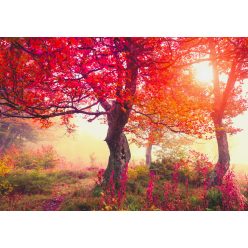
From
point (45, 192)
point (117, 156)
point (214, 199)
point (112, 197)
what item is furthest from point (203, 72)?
point (45, 192)

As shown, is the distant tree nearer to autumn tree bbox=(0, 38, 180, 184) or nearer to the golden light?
autumn tree bbox=(0, 38, 180, 184)

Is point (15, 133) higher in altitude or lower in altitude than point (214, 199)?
higher

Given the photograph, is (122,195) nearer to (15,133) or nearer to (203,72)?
(203,72)

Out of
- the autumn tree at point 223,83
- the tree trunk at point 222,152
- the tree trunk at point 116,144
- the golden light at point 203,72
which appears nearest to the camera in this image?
the autumn tree at point 223,83

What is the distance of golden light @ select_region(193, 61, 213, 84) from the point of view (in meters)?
7.10

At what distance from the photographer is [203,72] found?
7.35 meters

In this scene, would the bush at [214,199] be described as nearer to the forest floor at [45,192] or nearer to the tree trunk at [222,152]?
the tree trunk at [222,152]

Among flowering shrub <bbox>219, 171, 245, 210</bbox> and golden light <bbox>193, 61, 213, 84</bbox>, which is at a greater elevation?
golden light <bbox>193, 61, 213, 84</bbox>

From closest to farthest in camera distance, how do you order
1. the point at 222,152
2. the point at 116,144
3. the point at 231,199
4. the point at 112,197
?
the point at 231,199
the point at 112,197
the point at 116,144
the point at 222,152

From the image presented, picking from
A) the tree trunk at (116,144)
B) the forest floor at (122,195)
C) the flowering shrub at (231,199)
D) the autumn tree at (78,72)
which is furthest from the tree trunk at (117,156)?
the flowering shrub at (231,199)

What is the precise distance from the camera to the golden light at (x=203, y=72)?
7102mm

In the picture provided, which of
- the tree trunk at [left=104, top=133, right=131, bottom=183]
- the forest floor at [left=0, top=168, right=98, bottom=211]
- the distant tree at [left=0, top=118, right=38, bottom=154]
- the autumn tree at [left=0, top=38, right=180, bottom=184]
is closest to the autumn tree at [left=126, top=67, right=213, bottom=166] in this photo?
the autumn tree at [left=0, top=38, right=180, bottom=184]

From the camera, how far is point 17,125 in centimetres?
1444
